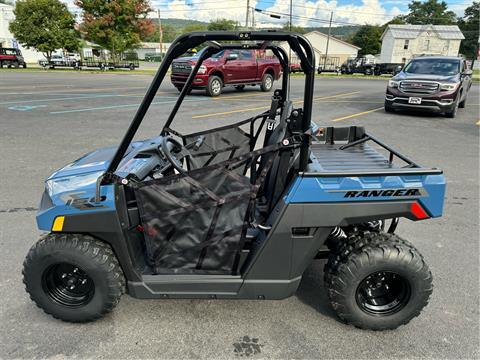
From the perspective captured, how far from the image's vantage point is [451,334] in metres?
2.44

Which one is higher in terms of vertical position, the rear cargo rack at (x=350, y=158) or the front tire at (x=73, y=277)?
the rear cargo rack at (x=350, y=158)

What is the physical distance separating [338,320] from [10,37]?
217ft

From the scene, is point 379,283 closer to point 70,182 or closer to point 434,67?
point 70,182

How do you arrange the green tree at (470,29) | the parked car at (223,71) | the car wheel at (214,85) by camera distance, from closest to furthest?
1. the parked car at (223,71)
2. the car wheel at (214,85)
3. the green tree at (470,29)

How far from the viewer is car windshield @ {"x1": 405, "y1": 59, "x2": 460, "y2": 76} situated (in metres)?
11.1

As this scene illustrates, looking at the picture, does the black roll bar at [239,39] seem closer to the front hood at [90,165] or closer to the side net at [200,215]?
the side net at [200,215]

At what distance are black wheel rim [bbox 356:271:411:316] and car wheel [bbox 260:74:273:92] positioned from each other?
14.1 m

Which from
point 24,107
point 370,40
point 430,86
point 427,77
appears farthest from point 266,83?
point 370,40

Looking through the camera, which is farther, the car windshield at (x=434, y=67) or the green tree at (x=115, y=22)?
the green tree at (x=115, y=22)

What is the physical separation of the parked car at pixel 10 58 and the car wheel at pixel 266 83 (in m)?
28.9

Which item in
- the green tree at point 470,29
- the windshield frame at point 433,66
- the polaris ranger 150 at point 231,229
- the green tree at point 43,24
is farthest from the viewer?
the green tree at point 470,29

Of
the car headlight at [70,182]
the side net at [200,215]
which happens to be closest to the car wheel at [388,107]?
the side net at [200,215]

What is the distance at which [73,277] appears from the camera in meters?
2.46

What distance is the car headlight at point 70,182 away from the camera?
229 cm
